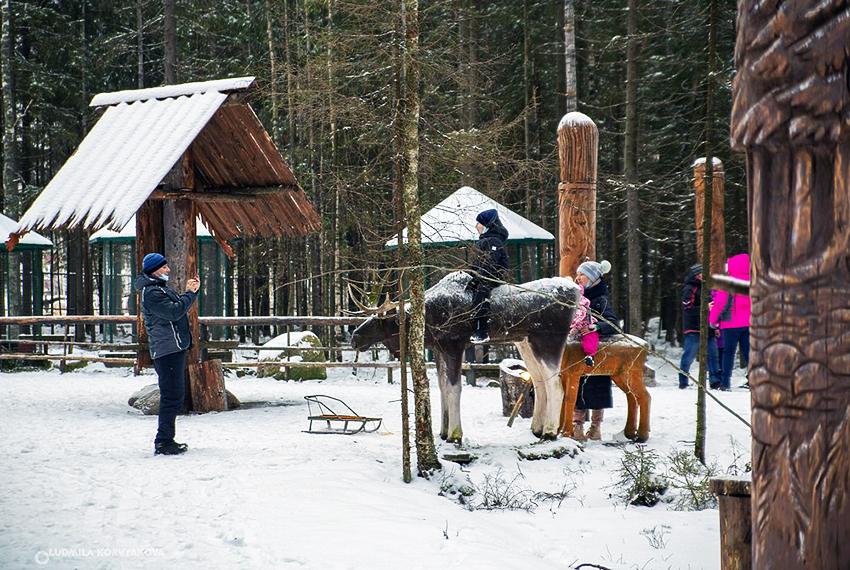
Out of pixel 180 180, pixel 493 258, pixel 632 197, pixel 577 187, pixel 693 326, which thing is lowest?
pixel 693 326

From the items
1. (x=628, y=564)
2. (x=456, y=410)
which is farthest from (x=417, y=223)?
(x=628, y=564)

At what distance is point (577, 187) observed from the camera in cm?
1013

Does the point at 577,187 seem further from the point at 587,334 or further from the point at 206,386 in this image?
the point at 206,386

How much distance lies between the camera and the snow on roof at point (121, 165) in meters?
8.98

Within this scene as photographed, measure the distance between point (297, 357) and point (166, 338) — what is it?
30.5 ft

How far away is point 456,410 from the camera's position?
8438 mm

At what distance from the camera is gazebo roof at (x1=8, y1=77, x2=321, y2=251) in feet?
30.3

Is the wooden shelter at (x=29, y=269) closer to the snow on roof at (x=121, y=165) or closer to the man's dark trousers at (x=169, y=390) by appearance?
the snow on roof at (x=121, y=165)

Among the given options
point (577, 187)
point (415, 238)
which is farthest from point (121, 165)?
point (577, 187)

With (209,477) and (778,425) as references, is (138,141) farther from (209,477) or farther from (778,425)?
(778,425)

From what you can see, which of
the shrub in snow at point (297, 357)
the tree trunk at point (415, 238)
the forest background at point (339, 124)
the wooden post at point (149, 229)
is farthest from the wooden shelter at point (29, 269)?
the tree trunk at point (415, 238)

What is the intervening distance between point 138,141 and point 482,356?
8228 millimetres

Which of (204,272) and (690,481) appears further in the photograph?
(204,272)

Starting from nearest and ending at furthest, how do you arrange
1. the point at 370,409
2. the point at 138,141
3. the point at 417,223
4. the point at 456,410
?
1. the point at 417,223
2. the point at 456,410
3. the point at 138,141
4. the point at 370,409
